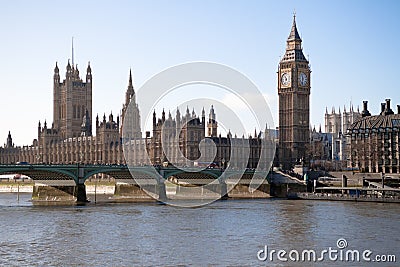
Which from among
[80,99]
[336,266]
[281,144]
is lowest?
[336,266]

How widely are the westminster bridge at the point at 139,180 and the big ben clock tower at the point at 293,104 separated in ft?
107

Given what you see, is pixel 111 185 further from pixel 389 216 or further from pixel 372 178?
pixel 389 216

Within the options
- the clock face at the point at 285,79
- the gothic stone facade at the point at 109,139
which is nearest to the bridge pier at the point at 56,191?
the gothic stone facade at the point at 109,139

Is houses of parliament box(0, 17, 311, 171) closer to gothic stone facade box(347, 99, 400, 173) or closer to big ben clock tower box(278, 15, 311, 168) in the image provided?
big ben clock tower box(278, 15, 311, 168)

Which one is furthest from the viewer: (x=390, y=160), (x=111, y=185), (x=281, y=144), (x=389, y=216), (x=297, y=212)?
(x=281, y=144)

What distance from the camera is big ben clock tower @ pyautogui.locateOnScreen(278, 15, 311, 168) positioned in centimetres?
11156

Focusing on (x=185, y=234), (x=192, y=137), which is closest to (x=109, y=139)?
(x=192, y=137)

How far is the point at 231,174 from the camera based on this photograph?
7525 cm

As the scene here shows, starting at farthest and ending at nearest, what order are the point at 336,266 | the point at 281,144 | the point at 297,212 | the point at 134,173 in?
the point at 281,144, the point at 134,173, the point at 297,212, the point at 336,266

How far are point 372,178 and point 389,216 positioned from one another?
3038cm

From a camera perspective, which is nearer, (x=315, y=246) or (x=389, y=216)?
(x=315, y=246)

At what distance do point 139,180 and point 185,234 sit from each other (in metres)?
34.0

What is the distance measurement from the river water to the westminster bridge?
773 centimetres

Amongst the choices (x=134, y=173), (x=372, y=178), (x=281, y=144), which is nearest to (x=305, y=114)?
(x=281, y=144)
